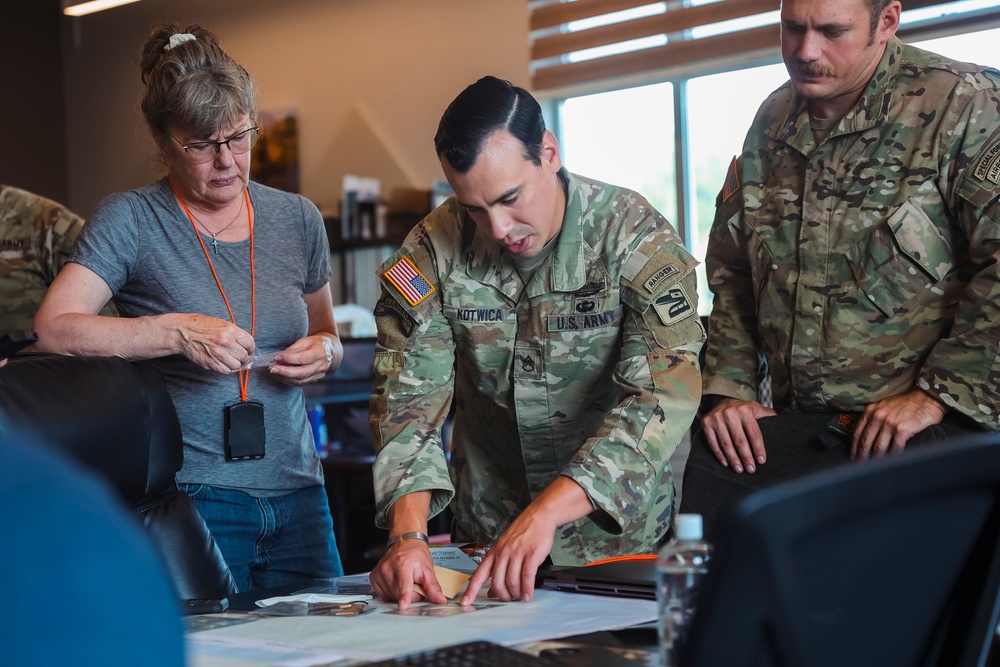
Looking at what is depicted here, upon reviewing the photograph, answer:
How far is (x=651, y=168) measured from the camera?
5754mm

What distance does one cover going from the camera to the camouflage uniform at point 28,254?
245 centimetres

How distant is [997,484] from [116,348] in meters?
1.48

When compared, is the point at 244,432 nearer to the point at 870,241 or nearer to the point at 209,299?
the point at 209,299

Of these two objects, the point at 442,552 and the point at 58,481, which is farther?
the point at 442,552

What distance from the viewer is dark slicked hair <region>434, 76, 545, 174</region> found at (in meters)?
Result: 1.57

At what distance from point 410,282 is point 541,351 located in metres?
0.26

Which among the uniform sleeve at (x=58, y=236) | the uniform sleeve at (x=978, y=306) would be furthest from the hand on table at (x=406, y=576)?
the uniform sleeve at (x=58, y=236)

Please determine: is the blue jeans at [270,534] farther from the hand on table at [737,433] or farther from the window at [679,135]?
the window at [679,135]

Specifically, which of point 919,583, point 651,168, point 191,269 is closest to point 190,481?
point 191,269

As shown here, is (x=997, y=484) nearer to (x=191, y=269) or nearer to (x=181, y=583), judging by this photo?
(x=181, y=583)

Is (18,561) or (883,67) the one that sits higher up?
(883,67)

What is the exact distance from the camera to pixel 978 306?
1.57 meters

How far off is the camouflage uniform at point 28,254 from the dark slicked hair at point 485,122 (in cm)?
126

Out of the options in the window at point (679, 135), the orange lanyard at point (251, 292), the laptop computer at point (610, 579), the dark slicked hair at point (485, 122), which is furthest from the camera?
the window at point (679, 135)
